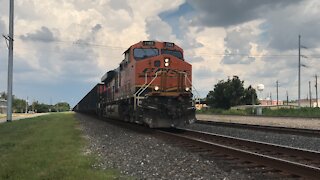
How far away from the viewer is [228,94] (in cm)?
7925

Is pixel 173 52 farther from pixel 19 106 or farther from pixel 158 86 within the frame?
pixel 19 106

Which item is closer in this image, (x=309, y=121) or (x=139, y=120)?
(x=139, y=120)

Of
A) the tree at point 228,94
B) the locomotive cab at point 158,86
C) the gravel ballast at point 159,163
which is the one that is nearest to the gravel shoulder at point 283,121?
the locomotive cab at point 158,86

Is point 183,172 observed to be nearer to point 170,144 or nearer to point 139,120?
point 170,144

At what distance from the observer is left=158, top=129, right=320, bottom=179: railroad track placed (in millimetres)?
7293

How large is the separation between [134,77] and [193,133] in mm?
3530

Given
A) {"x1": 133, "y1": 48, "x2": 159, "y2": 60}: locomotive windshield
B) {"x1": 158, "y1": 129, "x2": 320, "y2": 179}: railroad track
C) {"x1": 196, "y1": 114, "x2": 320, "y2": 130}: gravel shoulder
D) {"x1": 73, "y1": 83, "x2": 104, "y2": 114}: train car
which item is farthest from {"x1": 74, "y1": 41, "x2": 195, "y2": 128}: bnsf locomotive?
{"x1": 73, "y1": 83, "x2": 104, "y2": 114}: train car

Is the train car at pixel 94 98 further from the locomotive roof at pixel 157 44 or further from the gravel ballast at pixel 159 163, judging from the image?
the gravel ballast at pixel 159 163

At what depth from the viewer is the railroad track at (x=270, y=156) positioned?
729 cm

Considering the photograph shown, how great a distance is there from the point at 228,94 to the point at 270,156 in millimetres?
70574

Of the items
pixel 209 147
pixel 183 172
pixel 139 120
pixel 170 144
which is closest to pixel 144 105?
pixel 139 120

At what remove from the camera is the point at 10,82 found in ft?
95.7

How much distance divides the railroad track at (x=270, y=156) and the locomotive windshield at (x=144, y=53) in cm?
575

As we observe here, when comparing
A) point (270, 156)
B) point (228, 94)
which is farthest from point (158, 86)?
point (228, 94)
